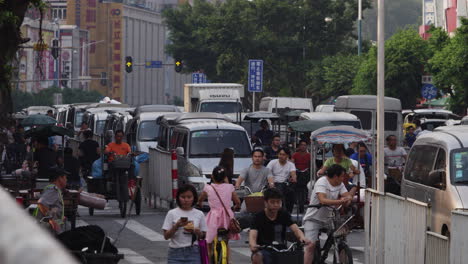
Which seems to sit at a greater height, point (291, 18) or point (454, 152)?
point (291, 18)

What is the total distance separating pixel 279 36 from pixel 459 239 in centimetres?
6757

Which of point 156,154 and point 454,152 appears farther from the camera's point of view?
point 156,154

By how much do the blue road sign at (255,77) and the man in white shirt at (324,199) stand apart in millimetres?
37685

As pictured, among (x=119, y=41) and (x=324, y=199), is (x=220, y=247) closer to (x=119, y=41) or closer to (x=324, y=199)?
(x=324, y=199)

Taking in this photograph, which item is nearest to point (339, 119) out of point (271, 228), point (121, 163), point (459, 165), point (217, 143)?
point (217, 143)

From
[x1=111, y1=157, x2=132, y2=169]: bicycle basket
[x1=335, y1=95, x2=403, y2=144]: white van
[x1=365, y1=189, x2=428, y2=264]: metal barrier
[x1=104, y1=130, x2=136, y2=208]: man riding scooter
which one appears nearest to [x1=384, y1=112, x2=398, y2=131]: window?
[x1=335, y1=95, x2=403, y2=144]: white van

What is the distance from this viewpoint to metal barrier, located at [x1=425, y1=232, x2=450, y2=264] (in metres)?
8.88

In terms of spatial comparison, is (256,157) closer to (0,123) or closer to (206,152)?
(0,123)

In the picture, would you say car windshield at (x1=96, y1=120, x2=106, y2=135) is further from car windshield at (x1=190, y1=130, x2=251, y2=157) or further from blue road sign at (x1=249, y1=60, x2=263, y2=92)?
car windshield at (x1=190, y1=130, x2=251, y2=157)

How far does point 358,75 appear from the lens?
68.5m

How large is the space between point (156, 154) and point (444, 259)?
15.5 m

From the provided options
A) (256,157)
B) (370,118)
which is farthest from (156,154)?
(370,118)

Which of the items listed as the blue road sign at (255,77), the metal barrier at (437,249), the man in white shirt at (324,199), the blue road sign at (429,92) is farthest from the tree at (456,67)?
the metal barrier at (437,249)

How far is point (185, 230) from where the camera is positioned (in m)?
8.77
